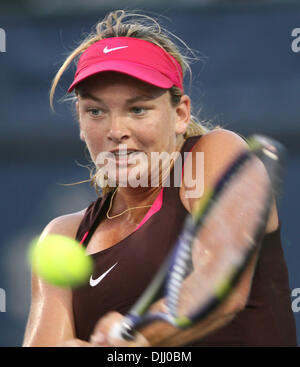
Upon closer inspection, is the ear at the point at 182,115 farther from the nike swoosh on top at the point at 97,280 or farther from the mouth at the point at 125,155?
the nike swoosh on top at the point at 97,280

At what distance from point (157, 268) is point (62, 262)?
0.37m

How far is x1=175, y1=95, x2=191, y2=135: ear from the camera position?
5.29 feet

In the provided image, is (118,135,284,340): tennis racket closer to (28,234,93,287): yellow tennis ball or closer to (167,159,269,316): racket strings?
(167,159,269,316): racket strings

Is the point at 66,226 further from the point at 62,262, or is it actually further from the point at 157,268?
the point at 157,268

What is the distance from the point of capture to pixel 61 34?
4012 millimetres

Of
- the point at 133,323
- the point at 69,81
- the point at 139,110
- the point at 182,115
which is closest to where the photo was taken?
the point at 133,323

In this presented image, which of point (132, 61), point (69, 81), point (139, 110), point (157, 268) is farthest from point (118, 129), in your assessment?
point (69, 81)

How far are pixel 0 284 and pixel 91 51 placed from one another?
2172 mm

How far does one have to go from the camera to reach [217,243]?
1261 mm

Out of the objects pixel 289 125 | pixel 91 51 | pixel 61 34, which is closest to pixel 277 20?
pixel 289 125

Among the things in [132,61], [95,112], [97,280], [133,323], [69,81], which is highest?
[69,81]

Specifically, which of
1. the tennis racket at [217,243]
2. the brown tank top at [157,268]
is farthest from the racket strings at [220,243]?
the brown tank top at [157,268]

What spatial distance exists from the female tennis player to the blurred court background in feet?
6.79
